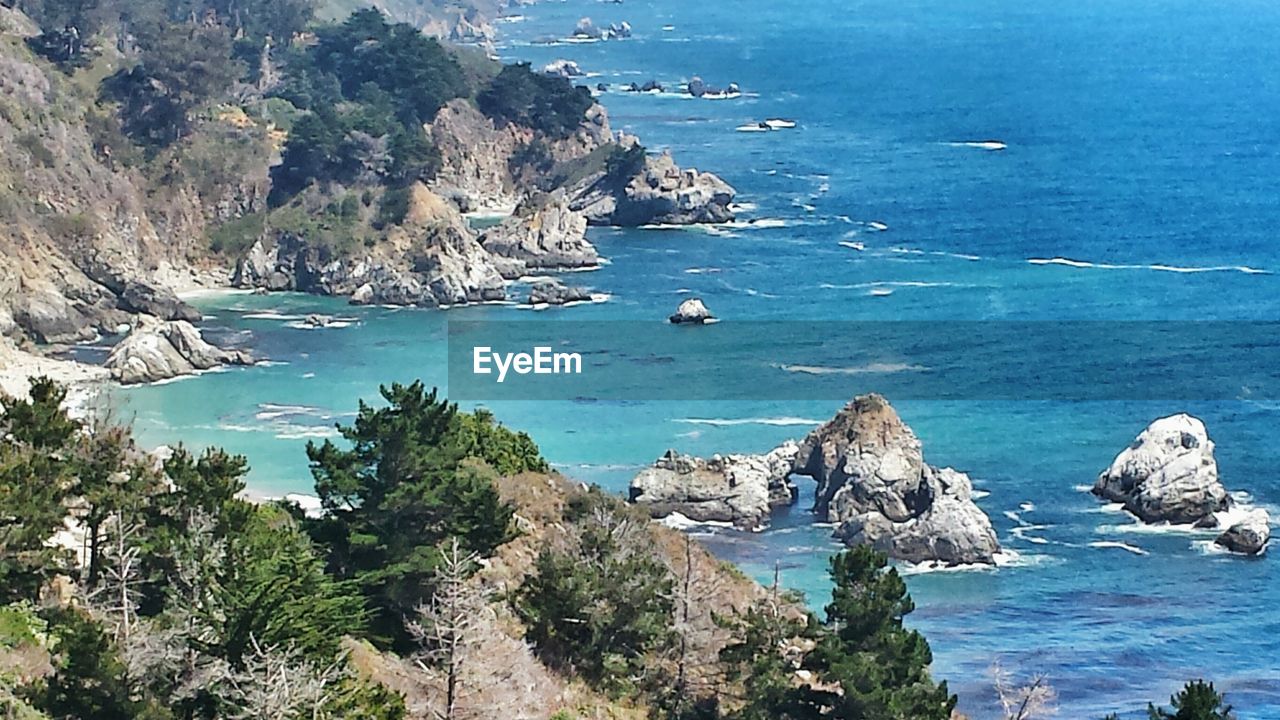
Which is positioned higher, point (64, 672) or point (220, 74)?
point (220, 74)

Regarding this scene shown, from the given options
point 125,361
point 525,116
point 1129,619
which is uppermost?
point 525,116

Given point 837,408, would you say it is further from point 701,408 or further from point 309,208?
point 309,208

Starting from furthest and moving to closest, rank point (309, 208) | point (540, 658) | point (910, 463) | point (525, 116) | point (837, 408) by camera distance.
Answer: point (525, 116)
point (309, 208)
point (837, 408)
point (910, 463)
point (540, 658)

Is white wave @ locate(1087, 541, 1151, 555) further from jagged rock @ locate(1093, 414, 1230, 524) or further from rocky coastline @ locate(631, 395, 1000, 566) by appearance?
rocky coastline @ locate(631, 395, 1000, 566)

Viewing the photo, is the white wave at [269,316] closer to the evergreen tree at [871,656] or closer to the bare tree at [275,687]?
the evergreen tree at [871,656]

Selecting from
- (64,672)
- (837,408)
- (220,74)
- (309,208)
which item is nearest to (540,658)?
(64,672)

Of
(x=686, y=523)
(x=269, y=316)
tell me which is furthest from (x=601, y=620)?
(x=269, y=316)
